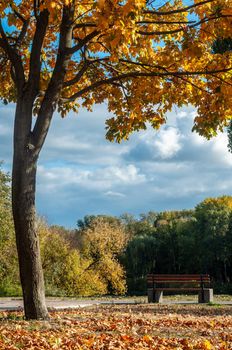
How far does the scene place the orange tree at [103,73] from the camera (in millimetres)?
9616

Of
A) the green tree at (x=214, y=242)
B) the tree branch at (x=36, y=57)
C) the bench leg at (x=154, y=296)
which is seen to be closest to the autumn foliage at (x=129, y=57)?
the tree branch at (x=36, y=57)

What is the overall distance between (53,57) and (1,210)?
17.4 meters

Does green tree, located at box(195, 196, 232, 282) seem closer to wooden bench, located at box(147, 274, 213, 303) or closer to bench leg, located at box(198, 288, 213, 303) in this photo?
wooden bench, located at box(147, 274, 213, 303)

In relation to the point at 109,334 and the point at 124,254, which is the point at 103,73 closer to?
the point at 109,334

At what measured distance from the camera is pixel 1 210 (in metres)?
30.2

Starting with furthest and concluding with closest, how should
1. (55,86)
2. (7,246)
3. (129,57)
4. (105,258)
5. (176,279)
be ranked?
(105,258) < (7,246) < (176,279) < (129,57) < (55,86)

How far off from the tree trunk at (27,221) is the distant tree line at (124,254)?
21011mm

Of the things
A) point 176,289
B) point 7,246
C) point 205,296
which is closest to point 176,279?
point 176,289

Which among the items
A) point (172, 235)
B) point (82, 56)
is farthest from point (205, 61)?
point (172, 235)

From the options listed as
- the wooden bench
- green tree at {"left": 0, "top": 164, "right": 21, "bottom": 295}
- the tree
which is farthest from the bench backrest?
the tree

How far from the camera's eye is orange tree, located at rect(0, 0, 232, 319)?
9.62 meters

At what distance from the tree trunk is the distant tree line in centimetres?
2101

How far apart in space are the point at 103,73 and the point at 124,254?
1502 inches

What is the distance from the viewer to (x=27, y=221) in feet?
31.9
